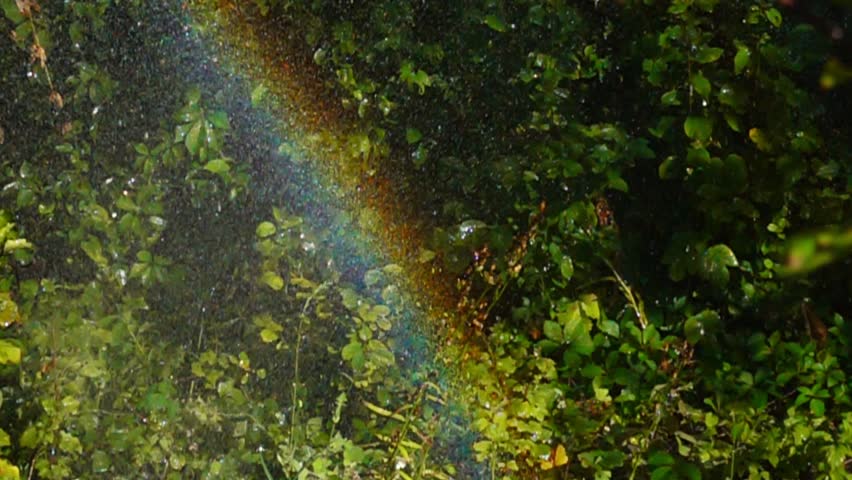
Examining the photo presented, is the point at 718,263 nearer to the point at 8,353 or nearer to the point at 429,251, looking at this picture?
the point at 429,251

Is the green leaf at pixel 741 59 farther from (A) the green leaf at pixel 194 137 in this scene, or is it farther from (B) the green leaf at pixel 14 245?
(B) the green leaf at pixel 14 245

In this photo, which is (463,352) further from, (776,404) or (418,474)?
(776,404)

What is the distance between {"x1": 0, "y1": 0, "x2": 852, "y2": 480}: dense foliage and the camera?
9.23 feet

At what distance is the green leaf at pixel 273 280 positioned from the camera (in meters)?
2.87

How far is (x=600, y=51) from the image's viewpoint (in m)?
3.39

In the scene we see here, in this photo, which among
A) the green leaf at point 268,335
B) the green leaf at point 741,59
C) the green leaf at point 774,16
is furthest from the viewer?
the green leaf at point 774,16

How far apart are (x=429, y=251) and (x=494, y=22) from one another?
599 mm

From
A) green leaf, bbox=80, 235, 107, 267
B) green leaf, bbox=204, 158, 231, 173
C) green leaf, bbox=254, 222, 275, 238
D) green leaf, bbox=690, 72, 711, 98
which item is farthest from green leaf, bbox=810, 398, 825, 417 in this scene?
green leaf, bbox=80, 235, 107, 267

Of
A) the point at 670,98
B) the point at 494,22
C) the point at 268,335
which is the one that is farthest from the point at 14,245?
the point at 670,98

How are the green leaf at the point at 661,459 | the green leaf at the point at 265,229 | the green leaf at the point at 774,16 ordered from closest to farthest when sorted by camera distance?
the green leaf at the point at 661,459 < the green leaf at the point at 265,229 < the green leaf at the point at 774,16

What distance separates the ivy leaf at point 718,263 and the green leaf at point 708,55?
462mm

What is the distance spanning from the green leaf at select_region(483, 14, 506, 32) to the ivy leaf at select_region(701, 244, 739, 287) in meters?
0.76

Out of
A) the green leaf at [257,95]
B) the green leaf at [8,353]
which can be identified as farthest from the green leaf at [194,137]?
the green leaf at [8,353]

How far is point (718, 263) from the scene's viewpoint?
3.00 m
